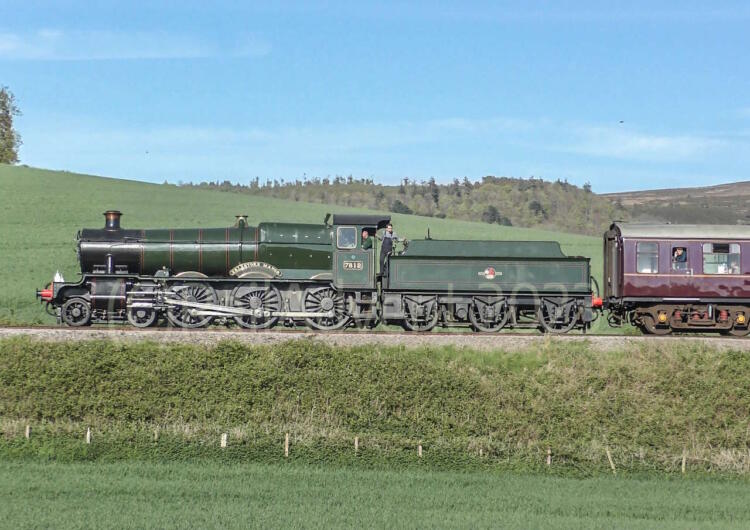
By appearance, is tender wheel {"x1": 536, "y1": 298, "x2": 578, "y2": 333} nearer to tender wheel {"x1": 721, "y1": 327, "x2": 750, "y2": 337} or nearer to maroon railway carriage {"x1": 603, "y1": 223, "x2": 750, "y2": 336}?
maroon railway carriage {"x1": 603, "y1": 223, "x2": 750, "y2": 336}

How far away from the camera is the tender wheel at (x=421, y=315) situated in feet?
85.3

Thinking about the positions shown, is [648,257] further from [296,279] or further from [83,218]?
[83,218]

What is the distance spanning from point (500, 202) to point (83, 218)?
7605 centimetres

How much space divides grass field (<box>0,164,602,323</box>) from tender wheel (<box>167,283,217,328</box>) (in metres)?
9.86

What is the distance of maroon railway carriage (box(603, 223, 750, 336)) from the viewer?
26125mm

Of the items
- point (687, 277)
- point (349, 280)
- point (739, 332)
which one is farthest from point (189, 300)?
point (739, 332)

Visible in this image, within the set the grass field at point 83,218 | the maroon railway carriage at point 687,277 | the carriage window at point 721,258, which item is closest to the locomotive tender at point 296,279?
the maroon railway carriage at point 687,277

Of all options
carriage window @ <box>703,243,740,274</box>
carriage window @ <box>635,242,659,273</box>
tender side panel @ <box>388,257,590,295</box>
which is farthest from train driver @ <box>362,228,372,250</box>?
carriage window @ <box>703,243,740,274</box>

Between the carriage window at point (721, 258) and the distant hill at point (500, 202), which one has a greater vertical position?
the distant hill at point (500, 202)

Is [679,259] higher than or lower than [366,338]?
higher

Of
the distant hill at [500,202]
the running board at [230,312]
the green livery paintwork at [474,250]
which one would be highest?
the distant hill at [500,202]

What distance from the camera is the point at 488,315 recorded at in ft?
85.5

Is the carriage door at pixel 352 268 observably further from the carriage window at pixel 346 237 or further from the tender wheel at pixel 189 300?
the tender wheel at pixel 189 300

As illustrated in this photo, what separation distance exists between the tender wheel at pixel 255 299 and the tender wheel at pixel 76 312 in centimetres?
A: 437
